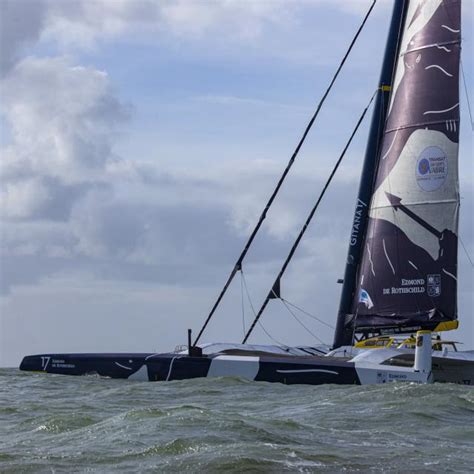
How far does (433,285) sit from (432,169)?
2875 millimetres

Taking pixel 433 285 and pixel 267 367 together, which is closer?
pixel 267 367

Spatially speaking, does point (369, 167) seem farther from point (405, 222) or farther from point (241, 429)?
point (241, 429)

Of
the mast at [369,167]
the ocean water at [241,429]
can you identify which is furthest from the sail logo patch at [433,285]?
the ocean water at [241,429]

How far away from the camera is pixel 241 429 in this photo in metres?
15.0

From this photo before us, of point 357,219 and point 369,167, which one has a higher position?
point 369,167

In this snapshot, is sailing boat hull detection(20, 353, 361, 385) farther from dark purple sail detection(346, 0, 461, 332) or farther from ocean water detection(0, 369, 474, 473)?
dark purple sail detection(346, 0, 461, 332)

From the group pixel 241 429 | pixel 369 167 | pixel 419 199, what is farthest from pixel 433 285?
pixel 241 429

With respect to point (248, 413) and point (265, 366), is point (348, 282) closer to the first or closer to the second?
point (265, 366)

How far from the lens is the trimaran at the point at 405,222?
1073 inches

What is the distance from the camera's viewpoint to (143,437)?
14.4 meters

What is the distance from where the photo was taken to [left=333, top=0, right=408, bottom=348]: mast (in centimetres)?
2883

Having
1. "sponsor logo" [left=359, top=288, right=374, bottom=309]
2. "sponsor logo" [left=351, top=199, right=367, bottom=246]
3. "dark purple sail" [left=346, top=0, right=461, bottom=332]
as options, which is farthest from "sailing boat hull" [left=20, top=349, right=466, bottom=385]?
"sponsor logo" [left=351, top=199, right=367, bottom=246]

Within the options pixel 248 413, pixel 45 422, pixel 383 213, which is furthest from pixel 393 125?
pixel 45 422

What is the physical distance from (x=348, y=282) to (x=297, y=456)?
52.5 ft
